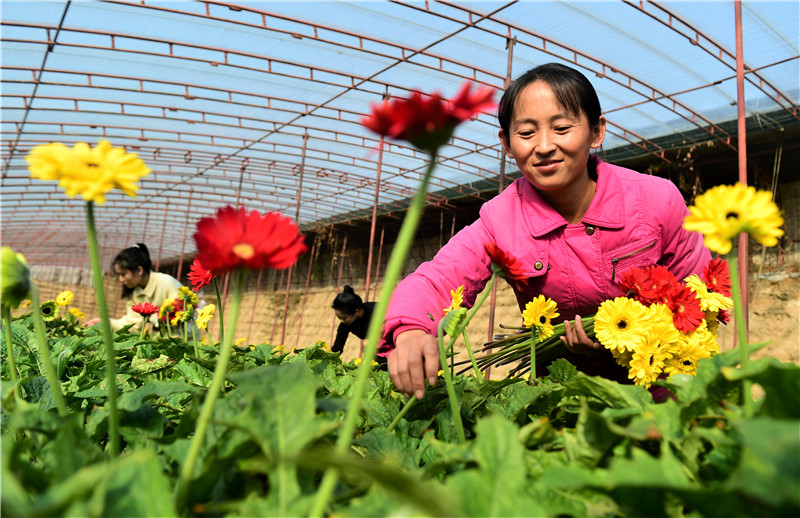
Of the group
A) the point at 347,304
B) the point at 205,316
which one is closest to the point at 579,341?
the point at 205,316

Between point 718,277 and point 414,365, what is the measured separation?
A: 1.99 ft

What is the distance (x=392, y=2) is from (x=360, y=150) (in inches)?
181

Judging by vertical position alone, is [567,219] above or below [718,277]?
above

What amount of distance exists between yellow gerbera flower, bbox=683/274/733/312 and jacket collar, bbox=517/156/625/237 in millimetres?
534

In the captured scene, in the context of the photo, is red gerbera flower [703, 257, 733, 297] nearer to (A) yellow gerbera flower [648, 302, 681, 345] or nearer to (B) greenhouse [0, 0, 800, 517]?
(B) greenhouse [0, 0, 800, 517]

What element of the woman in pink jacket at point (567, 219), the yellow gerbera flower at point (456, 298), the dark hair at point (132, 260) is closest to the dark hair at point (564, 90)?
the woman in pink jacket at point (567, 219)

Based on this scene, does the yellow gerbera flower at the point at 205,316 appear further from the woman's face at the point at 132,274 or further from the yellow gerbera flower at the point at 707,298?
the woman's face at the point at 132,274

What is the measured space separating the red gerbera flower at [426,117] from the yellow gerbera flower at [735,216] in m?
0.24

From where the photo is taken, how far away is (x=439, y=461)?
1.74ft

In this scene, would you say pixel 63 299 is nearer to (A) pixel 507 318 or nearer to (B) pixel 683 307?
(B) pixel 683 307

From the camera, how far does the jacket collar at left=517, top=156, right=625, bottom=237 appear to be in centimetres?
145

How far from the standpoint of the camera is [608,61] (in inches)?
259

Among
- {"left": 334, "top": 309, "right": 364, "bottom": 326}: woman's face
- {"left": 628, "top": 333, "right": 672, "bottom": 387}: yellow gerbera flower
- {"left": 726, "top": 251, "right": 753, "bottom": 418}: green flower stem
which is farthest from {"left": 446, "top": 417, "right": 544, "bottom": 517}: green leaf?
{"left": 334, "top": 309, "right": 364, "bottom": 326}: woman's face

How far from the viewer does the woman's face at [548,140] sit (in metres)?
1.34
